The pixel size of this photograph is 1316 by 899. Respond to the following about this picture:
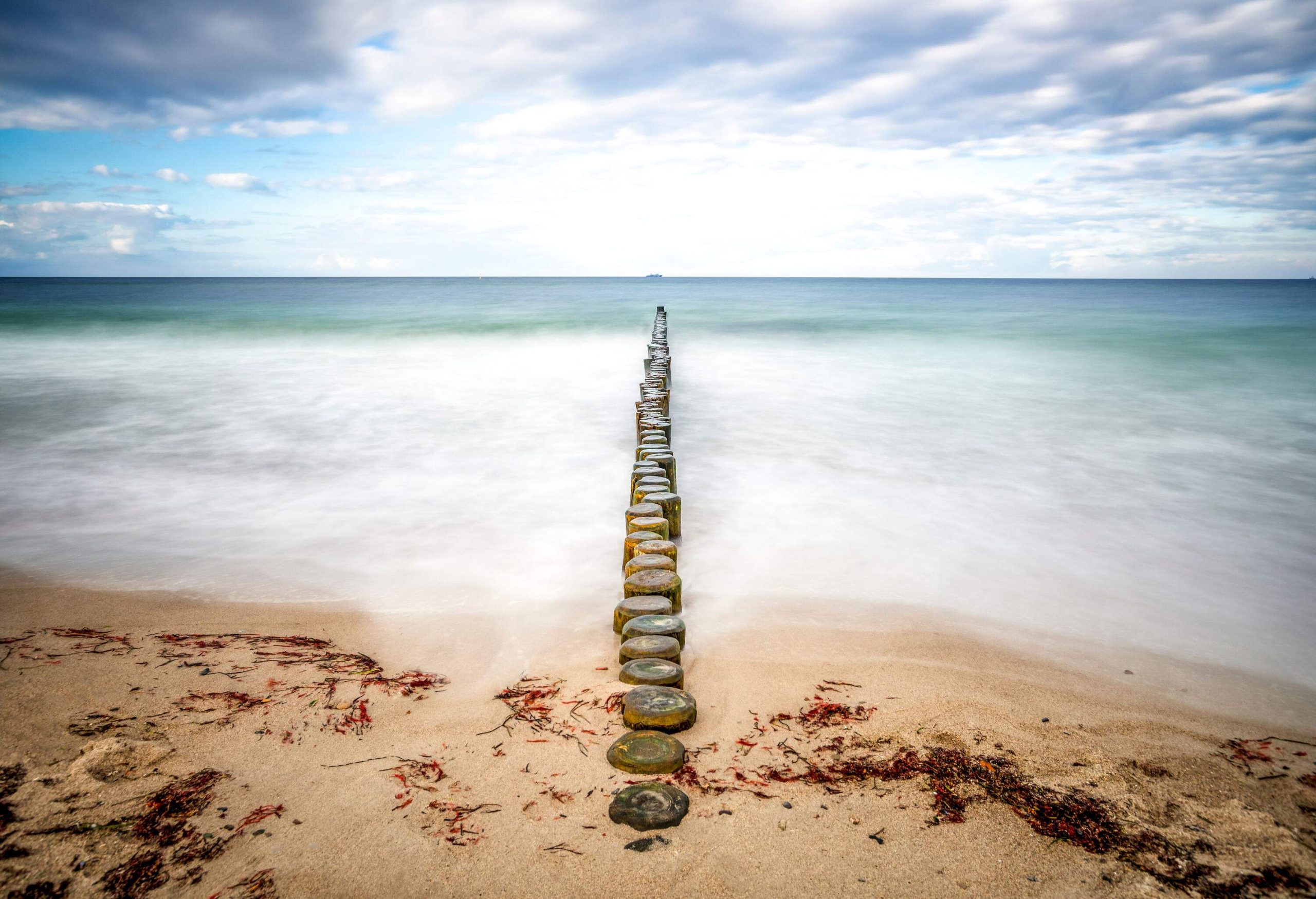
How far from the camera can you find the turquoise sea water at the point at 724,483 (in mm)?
4344

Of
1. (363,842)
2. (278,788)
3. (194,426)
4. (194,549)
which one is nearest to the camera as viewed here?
(363,842)

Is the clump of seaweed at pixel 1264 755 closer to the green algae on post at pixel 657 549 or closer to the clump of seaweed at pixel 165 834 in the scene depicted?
the green algae on post at pixel 657 549

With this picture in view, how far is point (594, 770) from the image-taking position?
2.49 metres

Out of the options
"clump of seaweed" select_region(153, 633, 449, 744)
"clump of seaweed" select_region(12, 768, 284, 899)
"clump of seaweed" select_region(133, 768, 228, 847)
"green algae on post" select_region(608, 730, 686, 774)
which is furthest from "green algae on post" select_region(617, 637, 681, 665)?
"clump of seaweed" select_region(133, 768, 228, 847)

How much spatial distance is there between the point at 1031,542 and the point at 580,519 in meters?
3.42

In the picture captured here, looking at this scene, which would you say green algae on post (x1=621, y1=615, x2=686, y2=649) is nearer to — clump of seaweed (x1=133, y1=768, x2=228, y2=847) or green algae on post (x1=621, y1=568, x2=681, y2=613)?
green algae on post (x1=621, y1=568, x2=681, y2=613)

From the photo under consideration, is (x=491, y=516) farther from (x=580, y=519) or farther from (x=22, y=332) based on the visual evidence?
(x=22, y=332)

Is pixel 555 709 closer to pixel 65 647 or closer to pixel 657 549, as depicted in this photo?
pixel 657 549

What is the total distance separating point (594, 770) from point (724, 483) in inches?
166

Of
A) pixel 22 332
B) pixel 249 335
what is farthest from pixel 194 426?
pixel 22 332

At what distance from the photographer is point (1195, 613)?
4.08 m

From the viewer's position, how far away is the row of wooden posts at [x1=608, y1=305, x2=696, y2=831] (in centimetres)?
228

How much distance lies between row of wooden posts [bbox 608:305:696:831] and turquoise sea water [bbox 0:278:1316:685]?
46 centimetres

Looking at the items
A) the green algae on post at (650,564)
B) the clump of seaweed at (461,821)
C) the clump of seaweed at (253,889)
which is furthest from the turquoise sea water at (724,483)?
the clump of seaweed at (253,889)
